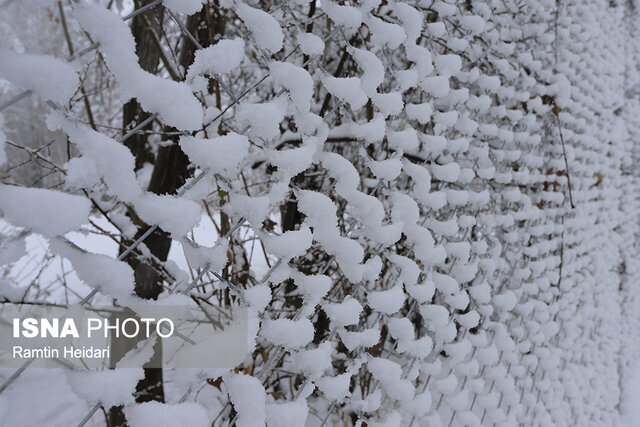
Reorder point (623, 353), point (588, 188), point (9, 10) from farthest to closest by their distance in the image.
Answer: point (623, 353), point (588, 188), point (9, 10)

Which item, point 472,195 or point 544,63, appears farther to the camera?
point 544,63

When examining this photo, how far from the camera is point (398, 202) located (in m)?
1.19

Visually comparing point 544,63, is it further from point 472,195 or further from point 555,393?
point 555,393

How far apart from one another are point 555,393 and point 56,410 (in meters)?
2.97

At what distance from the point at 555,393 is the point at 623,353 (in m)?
1.31

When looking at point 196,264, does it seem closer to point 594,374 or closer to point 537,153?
point 537,153

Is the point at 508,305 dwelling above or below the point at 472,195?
below

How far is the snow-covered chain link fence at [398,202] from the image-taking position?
630 millimetres

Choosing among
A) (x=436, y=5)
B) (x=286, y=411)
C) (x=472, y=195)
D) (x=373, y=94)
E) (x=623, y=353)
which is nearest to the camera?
(x=286, y=411)

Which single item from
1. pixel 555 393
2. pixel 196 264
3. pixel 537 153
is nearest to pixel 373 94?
pixel 196 264

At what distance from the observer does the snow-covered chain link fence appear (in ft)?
2.07

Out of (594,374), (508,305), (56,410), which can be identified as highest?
(508,305)

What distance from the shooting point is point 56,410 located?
104 inches

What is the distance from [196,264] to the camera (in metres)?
0.75
